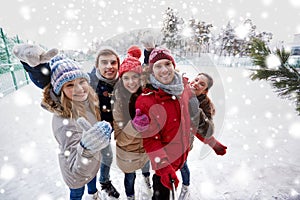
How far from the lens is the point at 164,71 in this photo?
1.62 metres

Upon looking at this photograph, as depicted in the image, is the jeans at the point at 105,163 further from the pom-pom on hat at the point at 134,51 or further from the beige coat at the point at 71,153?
the pom-pom on hat at the point at 134,51

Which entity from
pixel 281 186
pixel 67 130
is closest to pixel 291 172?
pixel 281 186

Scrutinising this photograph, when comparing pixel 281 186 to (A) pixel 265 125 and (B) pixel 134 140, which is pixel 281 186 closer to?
(B) pixel 134 140

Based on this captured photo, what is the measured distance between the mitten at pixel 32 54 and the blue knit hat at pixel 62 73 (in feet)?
0.33

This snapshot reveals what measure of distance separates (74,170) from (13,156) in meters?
2.46

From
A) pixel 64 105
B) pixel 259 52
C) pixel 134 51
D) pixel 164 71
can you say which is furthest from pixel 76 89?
pixel 259 52

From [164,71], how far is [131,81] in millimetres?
420

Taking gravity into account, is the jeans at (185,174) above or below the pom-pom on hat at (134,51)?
below

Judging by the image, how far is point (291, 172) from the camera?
262cm

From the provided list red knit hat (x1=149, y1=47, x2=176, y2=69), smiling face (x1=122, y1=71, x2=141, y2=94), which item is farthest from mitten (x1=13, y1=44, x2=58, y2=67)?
red knit hat (x1=149, y1=47, x2=176, y2=69)

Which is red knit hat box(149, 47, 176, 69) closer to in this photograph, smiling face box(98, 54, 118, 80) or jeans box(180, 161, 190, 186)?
smiling face box(98, 54, 118, 80)

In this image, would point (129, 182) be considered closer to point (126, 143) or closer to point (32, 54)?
point (126, 143)

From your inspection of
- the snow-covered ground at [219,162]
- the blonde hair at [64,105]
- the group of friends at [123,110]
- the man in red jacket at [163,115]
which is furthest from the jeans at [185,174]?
the blonde hair at [64,105]

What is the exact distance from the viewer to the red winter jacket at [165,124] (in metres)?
1.60
